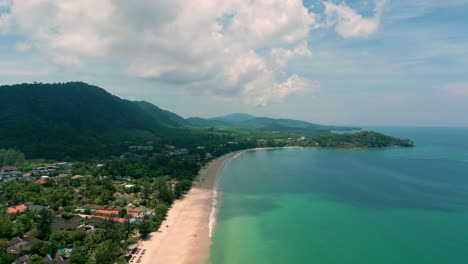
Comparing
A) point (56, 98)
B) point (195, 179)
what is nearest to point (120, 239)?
point (195, 179)

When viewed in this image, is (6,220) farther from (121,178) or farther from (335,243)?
(335,243)

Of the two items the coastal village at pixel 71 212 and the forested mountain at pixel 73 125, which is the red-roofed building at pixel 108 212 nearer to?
the coastal village at pixel 71 212

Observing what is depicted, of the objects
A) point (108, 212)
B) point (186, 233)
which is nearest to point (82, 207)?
point (108, 212)

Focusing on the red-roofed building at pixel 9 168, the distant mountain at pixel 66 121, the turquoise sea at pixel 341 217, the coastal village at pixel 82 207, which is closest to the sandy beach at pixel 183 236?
the coastal village at pixel 82 207

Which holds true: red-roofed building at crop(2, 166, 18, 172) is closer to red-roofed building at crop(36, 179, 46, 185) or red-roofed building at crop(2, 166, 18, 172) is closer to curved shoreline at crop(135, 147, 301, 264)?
red-roofed building at crop(36, 179, 46, 185)

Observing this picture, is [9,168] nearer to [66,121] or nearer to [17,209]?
[17,209]

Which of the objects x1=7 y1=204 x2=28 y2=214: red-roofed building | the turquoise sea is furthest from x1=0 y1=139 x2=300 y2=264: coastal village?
the turquoise sea

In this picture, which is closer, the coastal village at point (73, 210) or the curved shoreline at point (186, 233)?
the coastal village at point (73, 210)
